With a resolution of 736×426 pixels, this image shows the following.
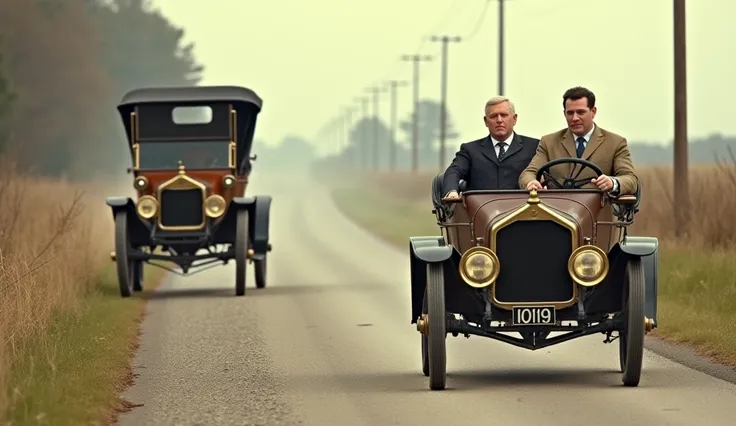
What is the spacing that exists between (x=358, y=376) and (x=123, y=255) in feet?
30.3

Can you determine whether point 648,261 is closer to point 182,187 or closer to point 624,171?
point 624,171

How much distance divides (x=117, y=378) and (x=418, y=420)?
336cm

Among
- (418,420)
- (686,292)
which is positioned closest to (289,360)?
(418,420)

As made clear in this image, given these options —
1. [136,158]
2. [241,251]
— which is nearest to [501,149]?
[241,251]

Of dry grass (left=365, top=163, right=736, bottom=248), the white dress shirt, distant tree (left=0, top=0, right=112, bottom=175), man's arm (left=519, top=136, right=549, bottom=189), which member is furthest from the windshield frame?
distant tree (left=0, top=0, right=112, bottom=175)

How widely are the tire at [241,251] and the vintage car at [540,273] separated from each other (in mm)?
10039

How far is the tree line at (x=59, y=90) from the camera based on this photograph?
201 ft

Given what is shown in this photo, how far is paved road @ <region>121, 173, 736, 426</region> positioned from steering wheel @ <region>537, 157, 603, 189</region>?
1.44 meters

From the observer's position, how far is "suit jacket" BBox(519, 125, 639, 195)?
491 inches

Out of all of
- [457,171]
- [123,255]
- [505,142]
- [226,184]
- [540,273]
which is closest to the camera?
[540,273]

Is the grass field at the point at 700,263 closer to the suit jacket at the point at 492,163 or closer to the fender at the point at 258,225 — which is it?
the suit jacket at the point at 492,163

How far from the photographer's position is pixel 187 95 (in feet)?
78.1

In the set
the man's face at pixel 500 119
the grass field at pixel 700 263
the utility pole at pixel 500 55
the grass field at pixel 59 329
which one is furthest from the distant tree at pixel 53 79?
the man's face at pixel 500 119

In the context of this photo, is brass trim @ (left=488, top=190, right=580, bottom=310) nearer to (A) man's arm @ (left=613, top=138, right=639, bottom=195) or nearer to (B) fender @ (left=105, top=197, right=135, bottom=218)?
(A) man's arm @ (left=613, top=138, right=639, bottom=195)
